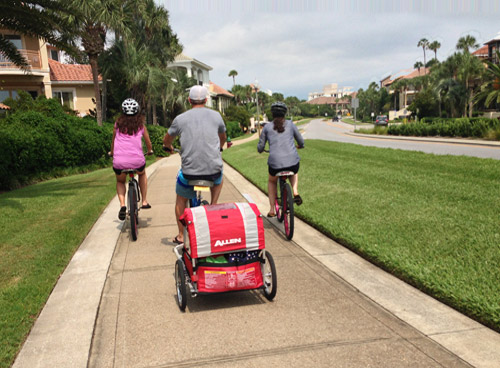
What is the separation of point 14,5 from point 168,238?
6.60 meters

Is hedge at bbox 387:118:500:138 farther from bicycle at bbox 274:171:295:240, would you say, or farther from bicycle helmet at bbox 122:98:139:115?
bicycle helmet at bbox 122:98:139:115

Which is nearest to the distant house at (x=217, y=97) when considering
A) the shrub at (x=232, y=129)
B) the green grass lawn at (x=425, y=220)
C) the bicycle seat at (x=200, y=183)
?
the shrub at (x=232, y=129)

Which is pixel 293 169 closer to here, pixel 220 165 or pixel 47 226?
pixel 220 165

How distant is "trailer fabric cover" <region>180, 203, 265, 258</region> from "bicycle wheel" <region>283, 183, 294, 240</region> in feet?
6.60

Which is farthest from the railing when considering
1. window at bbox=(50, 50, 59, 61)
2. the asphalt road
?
the asphalt road

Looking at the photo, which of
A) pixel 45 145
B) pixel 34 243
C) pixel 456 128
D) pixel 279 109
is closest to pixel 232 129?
pixel 456 128

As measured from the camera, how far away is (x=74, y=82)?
34906 millimetres

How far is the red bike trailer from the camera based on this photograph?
142 inches

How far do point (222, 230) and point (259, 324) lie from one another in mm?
878

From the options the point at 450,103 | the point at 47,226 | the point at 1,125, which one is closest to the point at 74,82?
the point at 1,125

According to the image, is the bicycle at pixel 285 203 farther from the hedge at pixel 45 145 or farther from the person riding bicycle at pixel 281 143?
the hedge at pixel 45 145

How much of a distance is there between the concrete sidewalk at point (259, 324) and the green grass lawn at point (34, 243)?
140 millimetres

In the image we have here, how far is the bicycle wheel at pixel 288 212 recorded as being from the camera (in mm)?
5738

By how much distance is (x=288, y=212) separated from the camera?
6.01 meters
